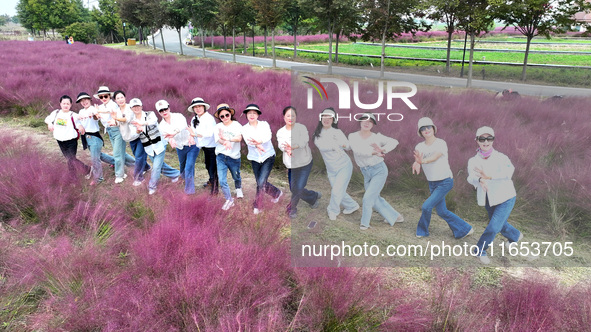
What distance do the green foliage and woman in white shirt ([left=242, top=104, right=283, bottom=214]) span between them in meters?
54.3

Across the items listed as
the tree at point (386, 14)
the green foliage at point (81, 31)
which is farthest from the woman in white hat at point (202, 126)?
the green foliage at point (81, 31)

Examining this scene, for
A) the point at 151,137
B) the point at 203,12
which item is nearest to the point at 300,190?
the point at 151,137

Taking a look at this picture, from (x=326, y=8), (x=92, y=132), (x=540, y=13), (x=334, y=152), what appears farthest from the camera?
(x=326, y=8)

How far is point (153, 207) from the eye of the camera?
→ 396 centimetres

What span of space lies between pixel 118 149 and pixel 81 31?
53.0 meters

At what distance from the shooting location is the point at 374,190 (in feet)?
9.86

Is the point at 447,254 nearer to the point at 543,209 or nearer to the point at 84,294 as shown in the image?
the point at 543,209

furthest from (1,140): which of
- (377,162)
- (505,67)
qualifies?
(505,67)

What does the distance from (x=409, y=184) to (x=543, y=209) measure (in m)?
1.46

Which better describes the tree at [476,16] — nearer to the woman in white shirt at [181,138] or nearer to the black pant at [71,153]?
the woman in white shirt at [181,138]

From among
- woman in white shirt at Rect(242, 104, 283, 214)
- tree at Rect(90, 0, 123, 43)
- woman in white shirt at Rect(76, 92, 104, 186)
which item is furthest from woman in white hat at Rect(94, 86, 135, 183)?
tree at Rect(90, 0, 123, 43)

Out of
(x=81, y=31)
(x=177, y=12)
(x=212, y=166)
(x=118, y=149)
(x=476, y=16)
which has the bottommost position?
(x=212, y=166)

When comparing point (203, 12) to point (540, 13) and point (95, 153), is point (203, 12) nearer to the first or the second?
point (540, 13)

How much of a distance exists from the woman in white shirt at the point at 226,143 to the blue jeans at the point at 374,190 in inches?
69.0
